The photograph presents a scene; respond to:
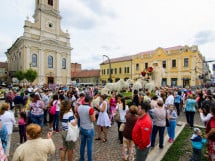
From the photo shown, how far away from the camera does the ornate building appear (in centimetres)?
4162

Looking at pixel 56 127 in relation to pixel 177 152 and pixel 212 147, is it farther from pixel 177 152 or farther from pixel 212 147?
pixel 212 147

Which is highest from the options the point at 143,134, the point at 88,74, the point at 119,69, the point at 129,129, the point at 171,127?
the point at 119,69

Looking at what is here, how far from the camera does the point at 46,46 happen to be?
4481cm

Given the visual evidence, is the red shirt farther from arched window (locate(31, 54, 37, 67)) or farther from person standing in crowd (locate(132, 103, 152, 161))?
arched window (locate(31, 54, 37, 67))

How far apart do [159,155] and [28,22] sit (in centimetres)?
4582

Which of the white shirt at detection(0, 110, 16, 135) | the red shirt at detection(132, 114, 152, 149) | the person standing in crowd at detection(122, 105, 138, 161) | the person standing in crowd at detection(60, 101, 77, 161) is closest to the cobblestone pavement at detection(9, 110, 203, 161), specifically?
the person standing in crowd at detection(122, 105, 138, 161)

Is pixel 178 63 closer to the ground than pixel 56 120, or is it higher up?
higher up

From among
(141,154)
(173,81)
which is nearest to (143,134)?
(141,154)

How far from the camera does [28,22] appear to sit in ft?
137

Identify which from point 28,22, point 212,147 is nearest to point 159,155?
point 212,147

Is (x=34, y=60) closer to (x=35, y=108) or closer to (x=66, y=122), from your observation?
(x=35, y=108)

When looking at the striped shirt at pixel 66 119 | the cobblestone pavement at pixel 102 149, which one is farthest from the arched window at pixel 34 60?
the striped shirt at pixel 66 119

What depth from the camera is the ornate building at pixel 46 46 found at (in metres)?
41.6

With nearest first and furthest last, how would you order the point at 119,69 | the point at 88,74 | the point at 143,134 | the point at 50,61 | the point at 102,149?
the point at 143,134 → the point at 102,149 → the point at 50,61 → the point at 119,69 → the point at 88,74
